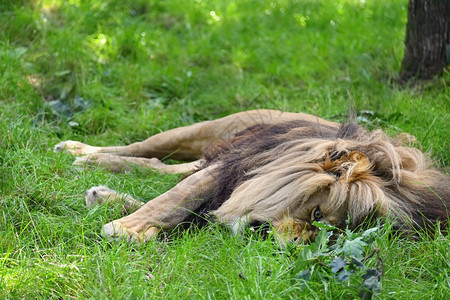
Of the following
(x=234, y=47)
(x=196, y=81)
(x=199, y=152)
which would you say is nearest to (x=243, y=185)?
(x=199, y=152)

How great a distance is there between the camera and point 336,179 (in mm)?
3367

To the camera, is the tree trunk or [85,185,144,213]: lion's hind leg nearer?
[85,185,144,213]: lion's hind leg

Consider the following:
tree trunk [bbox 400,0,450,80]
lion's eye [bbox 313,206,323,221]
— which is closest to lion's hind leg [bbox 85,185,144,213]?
lion's eye [bbox 313,206,323,221]

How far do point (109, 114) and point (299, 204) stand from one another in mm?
2461

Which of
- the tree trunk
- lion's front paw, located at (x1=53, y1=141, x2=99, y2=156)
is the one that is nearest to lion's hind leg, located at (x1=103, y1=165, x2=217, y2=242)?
lion's front paw, located at (x1=53, y1=141, x2=99, y2=156)

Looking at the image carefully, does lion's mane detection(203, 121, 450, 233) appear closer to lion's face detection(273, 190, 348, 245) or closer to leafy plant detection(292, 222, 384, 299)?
lion's face detection(273, 190, 348, 245)

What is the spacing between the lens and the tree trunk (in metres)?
5.60

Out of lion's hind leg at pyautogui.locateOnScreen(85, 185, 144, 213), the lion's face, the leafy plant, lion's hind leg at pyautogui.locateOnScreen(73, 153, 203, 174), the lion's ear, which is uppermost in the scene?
the lion's ear

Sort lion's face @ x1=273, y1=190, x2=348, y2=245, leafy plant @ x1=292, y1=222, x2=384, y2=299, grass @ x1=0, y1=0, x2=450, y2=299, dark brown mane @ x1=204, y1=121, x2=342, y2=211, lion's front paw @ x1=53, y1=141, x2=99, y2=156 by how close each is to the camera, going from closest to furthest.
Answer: leafy plant @ x1=292, y1=222, x2=384, y2=299 < grass @ x1=0, y1=0, x2=450, y2=299 < lion's face @ x1=273, y1=190, x2=348, y2=245 < dark brown mane @ x1=204, y1=121, x2=342, y2=211 < lion's front paw @ x1=53, y1=141, x2=99, y2=156

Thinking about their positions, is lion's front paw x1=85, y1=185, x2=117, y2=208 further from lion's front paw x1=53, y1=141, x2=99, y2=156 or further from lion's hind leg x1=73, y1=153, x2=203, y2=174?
lion's front paw x1=53, y1=141, x2=99, y2=156

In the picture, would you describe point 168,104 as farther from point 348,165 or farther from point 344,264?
point 344,264

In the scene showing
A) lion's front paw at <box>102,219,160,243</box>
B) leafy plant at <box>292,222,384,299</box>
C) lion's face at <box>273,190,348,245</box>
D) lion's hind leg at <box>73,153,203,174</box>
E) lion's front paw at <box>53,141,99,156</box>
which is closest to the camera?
leafy plant at <box>292,222,384,299</box>

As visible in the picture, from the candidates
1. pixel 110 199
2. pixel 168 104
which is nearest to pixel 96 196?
pixel 110 199

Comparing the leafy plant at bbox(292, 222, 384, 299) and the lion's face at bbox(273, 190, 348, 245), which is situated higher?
the leafy plant at bbox(292, 222, 384, 299)
